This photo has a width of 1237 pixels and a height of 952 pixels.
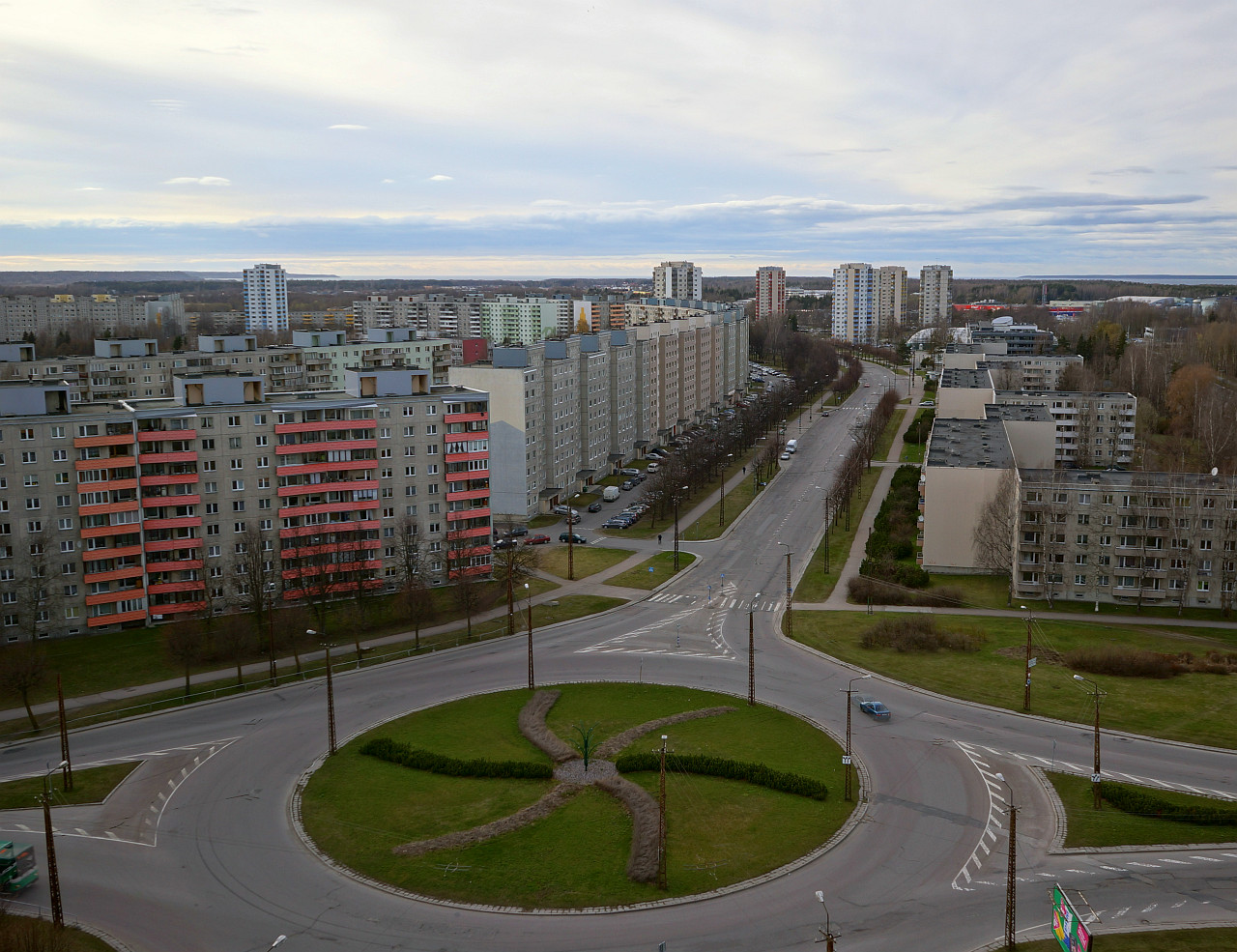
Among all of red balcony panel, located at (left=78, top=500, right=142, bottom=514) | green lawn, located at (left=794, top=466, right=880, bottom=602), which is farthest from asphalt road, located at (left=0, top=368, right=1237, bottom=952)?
red balcony panel, located at (left=78, top=500, right=142, bottom=514)

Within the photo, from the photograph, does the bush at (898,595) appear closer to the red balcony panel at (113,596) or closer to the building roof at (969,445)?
the building roof at (969,445)

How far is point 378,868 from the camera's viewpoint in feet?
113

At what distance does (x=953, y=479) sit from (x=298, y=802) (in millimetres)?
52714

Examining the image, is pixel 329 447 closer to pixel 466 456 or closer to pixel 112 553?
pixel 466 456

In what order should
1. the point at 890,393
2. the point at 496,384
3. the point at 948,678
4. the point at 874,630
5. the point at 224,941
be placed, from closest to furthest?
the point at 224,941, the point at 948,678, the point at 874,630, the point at 496,384, the point at 890,393

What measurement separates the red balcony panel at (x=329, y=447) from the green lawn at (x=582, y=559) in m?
16.5

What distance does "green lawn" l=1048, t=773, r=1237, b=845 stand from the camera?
118ft

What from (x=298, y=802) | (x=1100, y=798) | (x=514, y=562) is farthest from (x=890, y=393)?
(x=298, y=802)

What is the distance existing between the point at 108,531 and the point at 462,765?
32.0m

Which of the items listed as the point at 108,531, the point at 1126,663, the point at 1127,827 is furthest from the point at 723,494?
the point at 1127,827

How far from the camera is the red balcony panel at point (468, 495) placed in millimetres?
70312

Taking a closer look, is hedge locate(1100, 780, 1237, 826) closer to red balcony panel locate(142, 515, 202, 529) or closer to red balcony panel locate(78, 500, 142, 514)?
red balcony panel locate(142, 515, 202, 529)

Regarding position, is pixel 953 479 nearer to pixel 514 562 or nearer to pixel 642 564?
pixel 642 564

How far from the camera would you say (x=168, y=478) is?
62.2m
